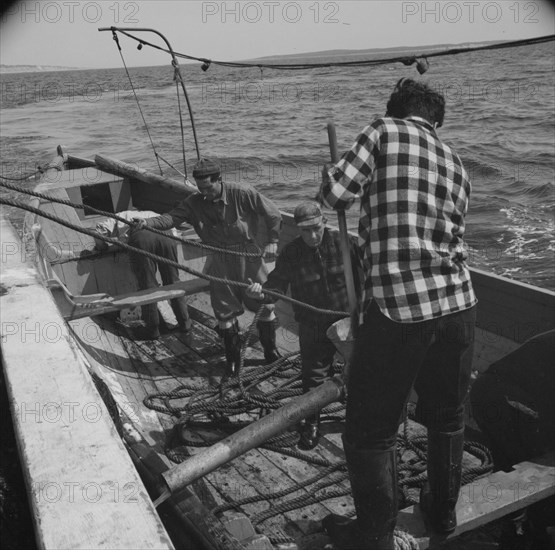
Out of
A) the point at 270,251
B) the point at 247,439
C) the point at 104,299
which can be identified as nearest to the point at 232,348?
the point at 270,251

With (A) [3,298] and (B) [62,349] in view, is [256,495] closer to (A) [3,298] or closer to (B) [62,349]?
(B) [62,349]

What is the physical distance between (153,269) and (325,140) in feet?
62.0

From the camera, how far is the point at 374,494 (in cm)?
260

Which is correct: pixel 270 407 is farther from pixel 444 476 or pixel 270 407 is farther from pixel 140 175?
pixel 140 175

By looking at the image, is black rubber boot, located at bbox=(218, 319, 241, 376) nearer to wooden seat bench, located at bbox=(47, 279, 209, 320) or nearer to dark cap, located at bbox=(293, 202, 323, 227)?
wooden seat bench, located at bbox=(47, 279, 209, 320)

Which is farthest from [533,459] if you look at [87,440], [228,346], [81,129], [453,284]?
[81,129]

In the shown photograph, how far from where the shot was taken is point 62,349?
9.70 ft

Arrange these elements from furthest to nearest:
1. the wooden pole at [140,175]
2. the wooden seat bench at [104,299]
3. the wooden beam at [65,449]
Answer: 1. the wooden pole at [140,175]
2. the wooden seat bench at [104,299]
3. the wooden beam at [65,449]

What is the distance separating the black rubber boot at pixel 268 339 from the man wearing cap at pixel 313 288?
1.07m

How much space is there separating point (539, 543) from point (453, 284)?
5.52ft

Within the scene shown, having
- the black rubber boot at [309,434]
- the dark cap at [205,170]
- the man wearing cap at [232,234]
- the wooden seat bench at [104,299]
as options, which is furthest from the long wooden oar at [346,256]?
the wooden seat bench at [104,299]

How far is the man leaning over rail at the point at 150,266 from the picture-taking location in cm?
618

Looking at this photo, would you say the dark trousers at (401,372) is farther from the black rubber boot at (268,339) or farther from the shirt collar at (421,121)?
the black rubber boot at (268,339)

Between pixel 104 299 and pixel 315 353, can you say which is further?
pixel 104 299
